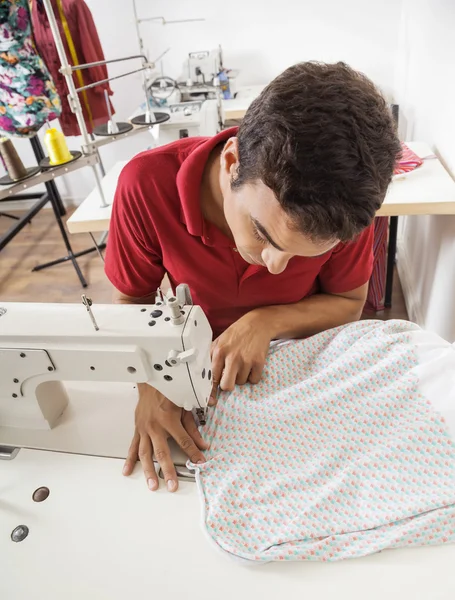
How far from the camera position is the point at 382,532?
0.67 metres

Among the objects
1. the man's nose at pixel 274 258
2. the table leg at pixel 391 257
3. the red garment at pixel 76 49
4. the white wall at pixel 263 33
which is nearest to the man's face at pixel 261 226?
the man's nose at pixel 274 258

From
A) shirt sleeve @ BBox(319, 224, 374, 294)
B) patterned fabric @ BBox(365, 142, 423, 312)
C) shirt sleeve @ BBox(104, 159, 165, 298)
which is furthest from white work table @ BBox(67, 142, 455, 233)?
shirt sleeve @ BBox(104, 159, 165, 298)

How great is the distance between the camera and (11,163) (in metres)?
1.77

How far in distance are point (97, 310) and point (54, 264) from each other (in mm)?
2602

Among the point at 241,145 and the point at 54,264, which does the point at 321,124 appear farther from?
the point at 54,264

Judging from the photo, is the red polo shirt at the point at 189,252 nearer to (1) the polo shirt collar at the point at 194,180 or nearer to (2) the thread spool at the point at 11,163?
(1) the polo shirt collar at the point at 194,180

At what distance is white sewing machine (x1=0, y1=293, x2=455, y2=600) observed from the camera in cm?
64

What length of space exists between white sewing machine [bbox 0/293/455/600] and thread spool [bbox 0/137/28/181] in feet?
3.84

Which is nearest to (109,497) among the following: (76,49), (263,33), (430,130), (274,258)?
(274,258)

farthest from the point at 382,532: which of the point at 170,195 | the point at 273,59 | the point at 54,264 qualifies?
the point at 273,59

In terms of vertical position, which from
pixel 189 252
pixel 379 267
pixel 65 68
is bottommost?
pixel 379 267

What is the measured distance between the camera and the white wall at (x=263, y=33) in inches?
118

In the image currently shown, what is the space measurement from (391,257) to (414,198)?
0.70 m

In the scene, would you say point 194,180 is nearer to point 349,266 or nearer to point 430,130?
point 349,266
